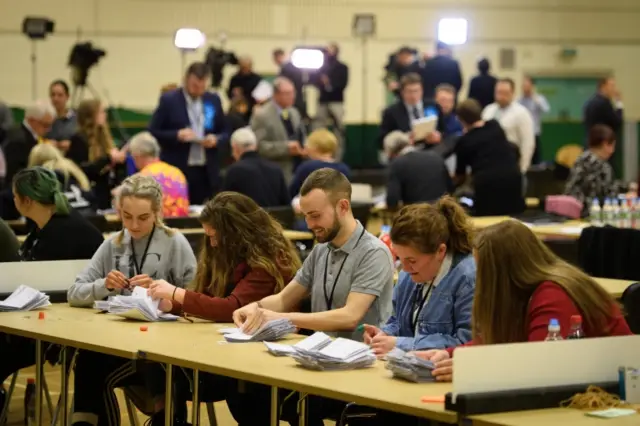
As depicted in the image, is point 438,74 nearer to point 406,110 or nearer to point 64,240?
point 406,110

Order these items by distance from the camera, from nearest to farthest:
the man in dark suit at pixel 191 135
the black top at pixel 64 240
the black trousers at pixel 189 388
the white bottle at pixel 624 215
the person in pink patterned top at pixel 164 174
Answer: the black trousers at pixel 189 388 < the black top at pixel 64 240 < the white bottle at pixel 624 215 < the person in pink patterned top at pixel 164 174 < the man in dark suit at pixel 191 135

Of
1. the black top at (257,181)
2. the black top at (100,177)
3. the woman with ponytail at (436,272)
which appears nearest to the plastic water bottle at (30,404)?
the woman with ponytail at (436,272)

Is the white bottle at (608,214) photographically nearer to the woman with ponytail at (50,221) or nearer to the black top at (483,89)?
the woman with ponytail at (50,221)

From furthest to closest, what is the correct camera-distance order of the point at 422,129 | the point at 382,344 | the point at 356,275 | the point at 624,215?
1. the point at 422,129
2. the point at 624,215
3. the point at 356,275
4. the point at 382,344

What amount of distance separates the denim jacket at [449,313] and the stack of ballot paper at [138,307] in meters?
1.32

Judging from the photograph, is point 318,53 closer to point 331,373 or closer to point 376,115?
point 376,115

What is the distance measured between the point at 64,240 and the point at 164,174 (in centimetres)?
258

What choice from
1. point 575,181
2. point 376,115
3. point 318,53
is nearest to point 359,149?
point 376,115

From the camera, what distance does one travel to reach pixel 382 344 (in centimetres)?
461

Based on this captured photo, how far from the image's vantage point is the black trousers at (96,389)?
219 inches

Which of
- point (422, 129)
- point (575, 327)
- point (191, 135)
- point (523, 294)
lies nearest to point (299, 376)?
point (523, 294)

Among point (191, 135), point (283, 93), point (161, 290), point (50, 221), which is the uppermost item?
point (283, 93)

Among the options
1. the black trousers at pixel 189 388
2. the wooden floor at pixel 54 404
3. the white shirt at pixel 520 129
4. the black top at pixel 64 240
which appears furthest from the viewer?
the white shirt at pixel 520 129

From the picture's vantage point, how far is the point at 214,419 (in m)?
6.12
